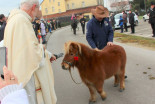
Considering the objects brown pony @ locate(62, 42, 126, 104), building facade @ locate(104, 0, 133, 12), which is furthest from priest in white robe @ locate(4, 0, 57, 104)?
building facade @ locate(104, 0, 133, 12)

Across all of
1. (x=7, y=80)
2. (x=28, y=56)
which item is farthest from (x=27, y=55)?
(x=7, y=80)

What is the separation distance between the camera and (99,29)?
448 centimetres

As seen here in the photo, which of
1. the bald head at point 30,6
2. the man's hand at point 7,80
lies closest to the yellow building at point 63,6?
the bald head at point 30,6

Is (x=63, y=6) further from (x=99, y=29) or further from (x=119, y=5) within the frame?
(x=99, y=29)

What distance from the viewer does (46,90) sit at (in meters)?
2.67

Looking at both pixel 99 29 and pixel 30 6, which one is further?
pixel 99 29

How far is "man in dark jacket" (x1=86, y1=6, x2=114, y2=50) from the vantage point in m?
4.34

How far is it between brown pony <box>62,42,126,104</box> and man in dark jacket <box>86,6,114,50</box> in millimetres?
420

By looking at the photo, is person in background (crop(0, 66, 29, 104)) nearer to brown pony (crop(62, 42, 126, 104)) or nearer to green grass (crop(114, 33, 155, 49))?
brown pony (crop(62, 42, 126, 104))

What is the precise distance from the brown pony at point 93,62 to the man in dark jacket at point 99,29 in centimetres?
42

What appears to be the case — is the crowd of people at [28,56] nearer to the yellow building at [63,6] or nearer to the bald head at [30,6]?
the bald head at [30,6]

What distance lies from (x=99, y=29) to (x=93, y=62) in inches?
43.7

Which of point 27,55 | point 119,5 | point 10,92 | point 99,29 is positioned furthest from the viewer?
point 119,5

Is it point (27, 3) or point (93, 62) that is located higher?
point (27, 3)
